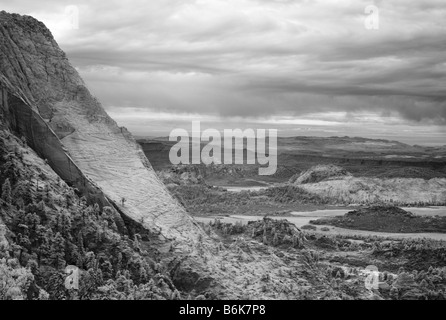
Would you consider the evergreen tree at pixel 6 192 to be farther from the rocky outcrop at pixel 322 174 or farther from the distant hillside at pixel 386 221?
the rocky outcrop at pixel 322 174

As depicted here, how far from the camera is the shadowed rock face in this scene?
17.4 meters

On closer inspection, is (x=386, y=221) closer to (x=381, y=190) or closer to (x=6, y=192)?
(x=381, y=190)

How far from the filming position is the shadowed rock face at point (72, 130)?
17359mm

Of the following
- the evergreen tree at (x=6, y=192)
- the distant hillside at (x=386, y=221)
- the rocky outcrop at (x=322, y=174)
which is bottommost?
the distant hillside at (x=386, y=221)

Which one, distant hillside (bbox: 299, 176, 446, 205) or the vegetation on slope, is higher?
the vegetation on slope

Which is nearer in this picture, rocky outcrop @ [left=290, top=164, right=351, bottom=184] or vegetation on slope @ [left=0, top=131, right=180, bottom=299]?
vegetation on slope @ [left=0, top=131, right=180, bottom=299]

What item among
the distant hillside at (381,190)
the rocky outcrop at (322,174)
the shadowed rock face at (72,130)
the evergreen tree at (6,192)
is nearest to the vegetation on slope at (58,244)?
the evergreen tree at (6,192)

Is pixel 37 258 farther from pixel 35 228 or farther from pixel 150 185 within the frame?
pixel 150 185

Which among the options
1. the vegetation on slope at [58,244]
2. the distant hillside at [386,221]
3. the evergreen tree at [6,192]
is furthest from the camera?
the distant hillside at [386,221]

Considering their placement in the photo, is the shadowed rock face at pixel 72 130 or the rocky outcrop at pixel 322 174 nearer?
the shadowed rock face at pixel 72 130

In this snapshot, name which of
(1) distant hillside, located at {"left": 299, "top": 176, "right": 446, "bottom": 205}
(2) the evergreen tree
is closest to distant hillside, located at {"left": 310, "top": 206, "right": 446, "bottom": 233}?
(1) distant hillside, located at {"left": 299, "top": 176, "right": 446, "bottom": 205}

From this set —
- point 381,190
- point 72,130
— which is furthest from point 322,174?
point 72,130

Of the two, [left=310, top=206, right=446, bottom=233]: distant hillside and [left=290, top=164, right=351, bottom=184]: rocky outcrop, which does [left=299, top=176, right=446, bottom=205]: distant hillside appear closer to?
[left=290, top=164, right=351, bottom=184]: rocky outcrop
